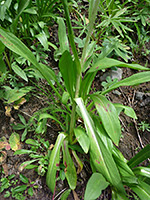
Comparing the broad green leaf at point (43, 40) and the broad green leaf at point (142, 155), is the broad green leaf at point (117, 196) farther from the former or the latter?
the broad green leaf at point (43, 40)

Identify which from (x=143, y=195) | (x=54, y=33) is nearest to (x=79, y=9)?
(x=54, y=33)

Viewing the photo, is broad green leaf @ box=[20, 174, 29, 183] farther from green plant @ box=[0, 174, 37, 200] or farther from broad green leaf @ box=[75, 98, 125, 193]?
broad green leaf @ box=[75, 98, 125, 193]

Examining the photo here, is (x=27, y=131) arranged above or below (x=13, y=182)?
above

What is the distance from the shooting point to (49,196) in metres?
0.99

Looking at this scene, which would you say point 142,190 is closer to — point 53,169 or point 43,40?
point 53,169

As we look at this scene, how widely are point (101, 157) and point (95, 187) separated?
155 mm

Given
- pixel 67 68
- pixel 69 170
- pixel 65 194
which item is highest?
pixel 67 68

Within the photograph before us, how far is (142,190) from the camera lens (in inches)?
36.2

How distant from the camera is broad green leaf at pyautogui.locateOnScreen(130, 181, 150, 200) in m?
0.89

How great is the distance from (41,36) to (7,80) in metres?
0.43

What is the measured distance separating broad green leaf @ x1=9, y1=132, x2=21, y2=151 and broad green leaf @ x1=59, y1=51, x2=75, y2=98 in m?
0.49

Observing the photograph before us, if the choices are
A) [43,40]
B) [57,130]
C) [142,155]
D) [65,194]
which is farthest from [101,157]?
[43,40]

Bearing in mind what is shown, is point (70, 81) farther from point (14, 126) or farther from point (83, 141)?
point (14, 126)

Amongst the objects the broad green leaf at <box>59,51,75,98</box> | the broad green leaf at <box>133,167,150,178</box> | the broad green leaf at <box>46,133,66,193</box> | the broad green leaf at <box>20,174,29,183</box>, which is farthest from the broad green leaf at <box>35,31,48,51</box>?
the broad green leaf at <box>133,167,150,178</box>
